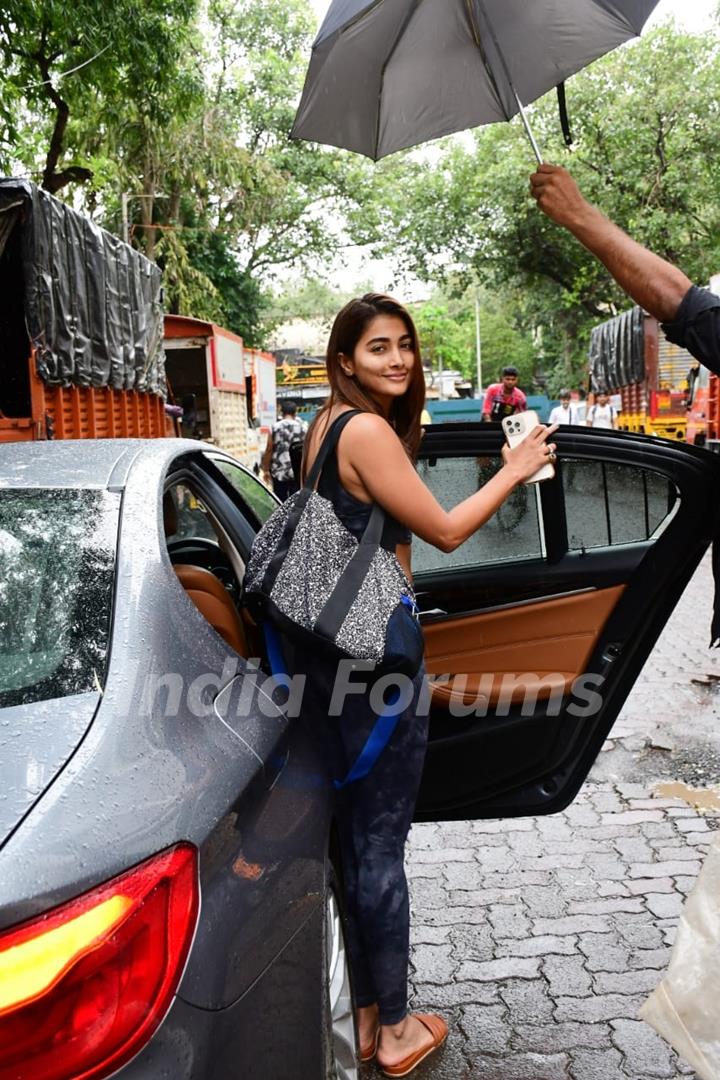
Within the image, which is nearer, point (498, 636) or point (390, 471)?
point (390, 471)

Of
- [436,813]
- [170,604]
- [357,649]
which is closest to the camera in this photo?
[170,604]

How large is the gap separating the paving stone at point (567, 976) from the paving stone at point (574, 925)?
6.4 inches

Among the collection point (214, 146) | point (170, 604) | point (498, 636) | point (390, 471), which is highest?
point (214, 146)

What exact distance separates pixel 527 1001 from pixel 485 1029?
0.58 ft

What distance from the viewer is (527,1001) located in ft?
9.21

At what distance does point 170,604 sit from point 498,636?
5.06ft

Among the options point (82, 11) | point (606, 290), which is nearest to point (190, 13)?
point (82, 11)

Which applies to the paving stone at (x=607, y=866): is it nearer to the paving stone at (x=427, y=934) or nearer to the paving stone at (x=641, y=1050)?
the paving stone at (x=427, y=934)

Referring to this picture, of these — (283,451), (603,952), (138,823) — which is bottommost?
(603,952)

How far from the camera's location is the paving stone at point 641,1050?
2475 mm

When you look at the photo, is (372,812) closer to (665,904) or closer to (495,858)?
(665,904)

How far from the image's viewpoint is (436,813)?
3.04m

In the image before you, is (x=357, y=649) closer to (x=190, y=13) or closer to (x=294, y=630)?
(x=294, y=630)

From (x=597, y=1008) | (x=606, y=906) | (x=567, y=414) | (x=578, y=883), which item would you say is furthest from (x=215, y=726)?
(x=567, y=414)
